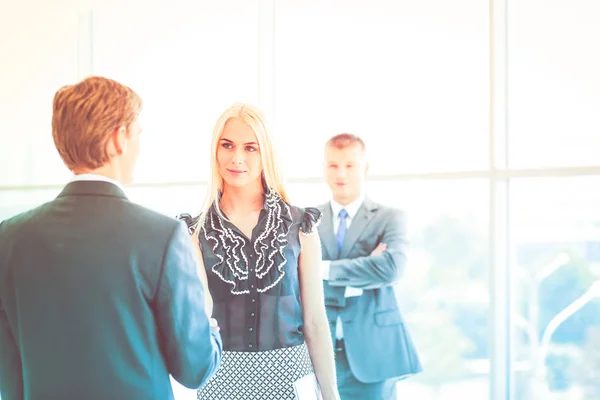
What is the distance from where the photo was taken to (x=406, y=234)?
11.9 feet

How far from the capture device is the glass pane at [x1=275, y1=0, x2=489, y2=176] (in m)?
4.12

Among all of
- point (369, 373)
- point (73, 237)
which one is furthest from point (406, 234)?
point (73, 237)

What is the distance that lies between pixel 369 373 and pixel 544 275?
116 centimetres

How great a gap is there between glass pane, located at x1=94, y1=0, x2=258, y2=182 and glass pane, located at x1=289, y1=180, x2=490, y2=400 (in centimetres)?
125

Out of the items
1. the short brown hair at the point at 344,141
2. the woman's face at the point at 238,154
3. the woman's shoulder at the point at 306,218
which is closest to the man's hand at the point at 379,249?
the short brown hair at the point at 344,141

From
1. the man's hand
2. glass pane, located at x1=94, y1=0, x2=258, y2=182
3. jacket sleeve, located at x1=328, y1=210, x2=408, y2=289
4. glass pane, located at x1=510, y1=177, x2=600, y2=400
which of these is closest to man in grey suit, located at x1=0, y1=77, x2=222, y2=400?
jacket sleeve, located at x1=328, y1=210, x2=408, y2=289

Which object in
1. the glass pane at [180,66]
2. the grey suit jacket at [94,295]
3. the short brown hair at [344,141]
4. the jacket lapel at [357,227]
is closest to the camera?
the grey suit jacket at [94,295]

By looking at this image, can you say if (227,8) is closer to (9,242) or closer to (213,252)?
(213,252)

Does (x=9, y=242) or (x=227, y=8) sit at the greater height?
(x=227, y=8)

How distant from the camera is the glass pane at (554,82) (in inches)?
148

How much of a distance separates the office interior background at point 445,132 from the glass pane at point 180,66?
0.01 m

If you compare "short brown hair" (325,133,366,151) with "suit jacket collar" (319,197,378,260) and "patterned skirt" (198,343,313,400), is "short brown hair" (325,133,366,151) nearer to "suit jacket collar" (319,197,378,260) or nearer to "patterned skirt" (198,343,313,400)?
"suit jacket collar" (319,197,378,260)

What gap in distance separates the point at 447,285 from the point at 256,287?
228cm

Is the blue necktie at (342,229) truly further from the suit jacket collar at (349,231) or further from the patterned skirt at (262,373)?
the patterned skirt at (262,373)
